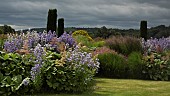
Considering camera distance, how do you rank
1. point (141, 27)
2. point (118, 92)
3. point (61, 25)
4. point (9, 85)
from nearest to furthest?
point (9, 85)
point (118, 92)
point (61, 25)
point (141, 27)

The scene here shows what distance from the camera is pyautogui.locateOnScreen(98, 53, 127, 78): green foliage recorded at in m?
12.9

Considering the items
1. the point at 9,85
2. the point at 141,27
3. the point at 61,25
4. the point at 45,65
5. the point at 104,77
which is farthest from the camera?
the point at 141,27

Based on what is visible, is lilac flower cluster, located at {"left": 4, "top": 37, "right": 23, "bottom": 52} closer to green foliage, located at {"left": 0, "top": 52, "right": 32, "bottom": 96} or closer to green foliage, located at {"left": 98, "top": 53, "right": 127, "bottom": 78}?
green foliage, located at {"left": 0, "top": 52, "right": 32, "bottom": 96}

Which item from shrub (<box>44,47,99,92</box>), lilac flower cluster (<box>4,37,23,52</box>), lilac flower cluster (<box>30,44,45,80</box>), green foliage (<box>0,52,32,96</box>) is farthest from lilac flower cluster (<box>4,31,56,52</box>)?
shrub (<box>44,47,99,92</box>)

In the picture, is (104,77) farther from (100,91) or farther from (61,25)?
(61,25)

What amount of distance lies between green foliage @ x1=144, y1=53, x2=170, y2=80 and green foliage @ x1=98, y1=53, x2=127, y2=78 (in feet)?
2.62

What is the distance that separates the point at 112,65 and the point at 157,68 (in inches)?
61.0

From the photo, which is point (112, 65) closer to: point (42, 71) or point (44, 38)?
point (44, 38)

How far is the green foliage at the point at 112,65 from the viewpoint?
12914 millimetres

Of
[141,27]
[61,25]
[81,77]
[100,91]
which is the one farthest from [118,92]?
[141,27]

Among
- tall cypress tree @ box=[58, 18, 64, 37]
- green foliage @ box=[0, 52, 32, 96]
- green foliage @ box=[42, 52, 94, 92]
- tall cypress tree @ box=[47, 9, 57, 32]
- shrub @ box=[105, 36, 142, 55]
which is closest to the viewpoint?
green foliage @ box=[0, 52, 32, 96]

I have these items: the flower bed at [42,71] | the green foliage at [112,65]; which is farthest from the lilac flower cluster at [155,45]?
the flower bed at [42,71]

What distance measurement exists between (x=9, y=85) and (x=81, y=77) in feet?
5.47

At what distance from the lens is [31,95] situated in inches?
324
